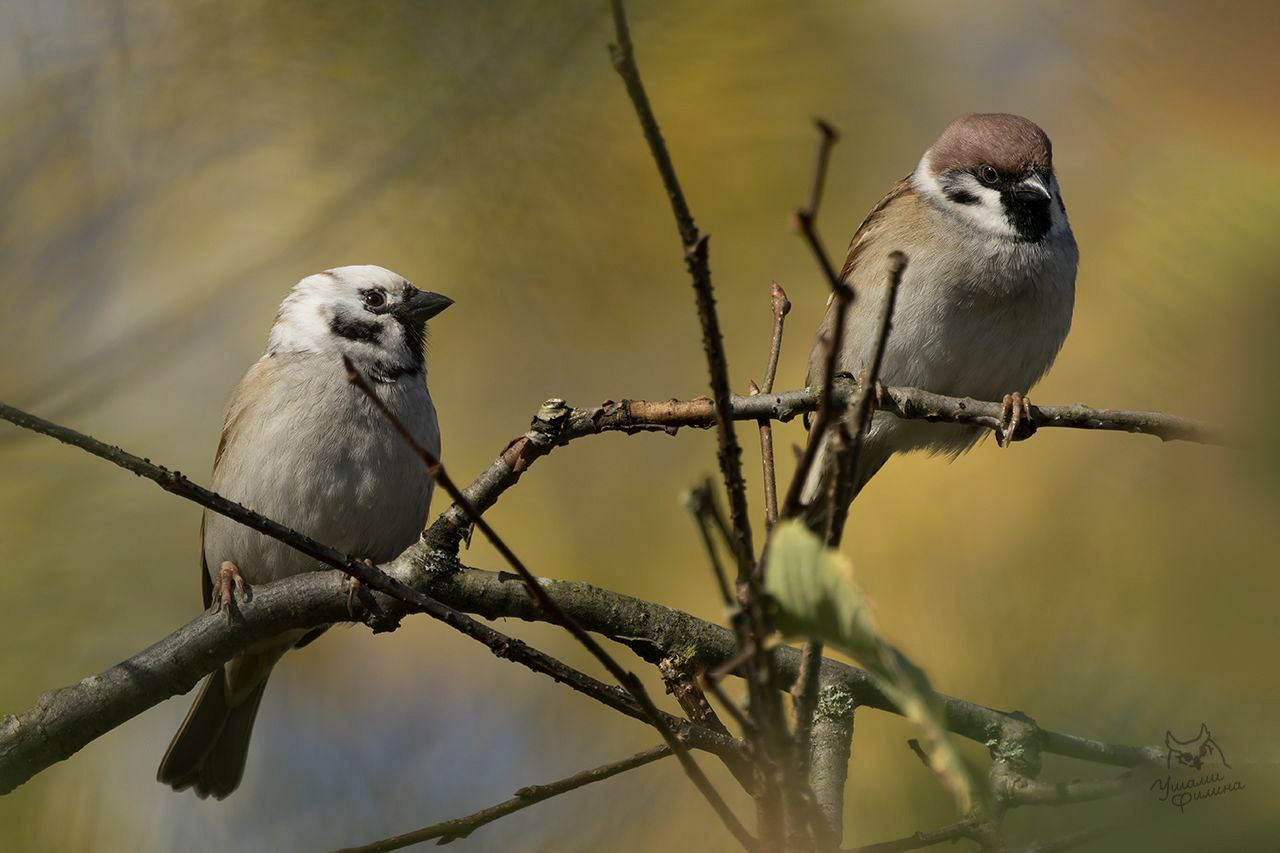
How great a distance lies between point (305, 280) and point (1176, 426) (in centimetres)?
339

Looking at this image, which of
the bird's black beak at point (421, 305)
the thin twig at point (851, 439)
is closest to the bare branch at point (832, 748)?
the thin twig at point (851, 439)

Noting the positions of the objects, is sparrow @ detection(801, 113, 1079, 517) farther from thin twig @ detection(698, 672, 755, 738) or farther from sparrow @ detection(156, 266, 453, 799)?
thin twig @ detection(698, 672, 755, 738)

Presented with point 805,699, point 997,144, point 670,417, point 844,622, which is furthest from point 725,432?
point 997,144

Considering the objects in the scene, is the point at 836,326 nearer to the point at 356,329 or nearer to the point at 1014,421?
the point at 1014,421

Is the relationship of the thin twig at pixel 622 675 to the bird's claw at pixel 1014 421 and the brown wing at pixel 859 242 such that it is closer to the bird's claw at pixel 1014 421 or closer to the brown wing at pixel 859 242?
the bird's claw at pixel 1014 421

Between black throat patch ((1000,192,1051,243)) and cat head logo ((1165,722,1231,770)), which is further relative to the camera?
black throat patch ((1000,192,1051,243))

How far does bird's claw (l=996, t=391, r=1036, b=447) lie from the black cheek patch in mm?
1961

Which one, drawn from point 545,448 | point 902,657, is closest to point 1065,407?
point 545,448

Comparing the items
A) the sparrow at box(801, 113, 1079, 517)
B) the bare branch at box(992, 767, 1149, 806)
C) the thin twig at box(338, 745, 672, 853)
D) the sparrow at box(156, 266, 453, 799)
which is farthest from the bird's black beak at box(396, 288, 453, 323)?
the bare branch at box(992, 767, 1149, 806)

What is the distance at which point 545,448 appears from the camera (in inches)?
81.9

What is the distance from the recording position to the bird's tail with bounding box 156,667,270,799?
11.1 ft

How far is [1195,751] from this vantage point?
70cm

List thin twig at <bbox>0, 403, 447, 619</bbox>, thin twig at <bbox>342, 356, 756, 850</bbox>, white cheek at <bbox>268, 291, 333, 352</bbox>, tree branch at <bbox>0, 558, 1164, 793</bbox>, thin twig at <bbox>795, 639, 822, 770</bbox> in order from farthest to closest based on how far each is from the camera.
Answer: white cheek at <bbox>268, 291, 333, 352</bbox>
tree branch at <bbox>0, 558, 1164, 793</bbox>
thin twig at <bbox>0, 403, 447, 619</bbox>
thin twig at <bbox>342, 356, 756, 850</bbox>
thin twig at <bbox>795, 639, 822, 770</bbox>

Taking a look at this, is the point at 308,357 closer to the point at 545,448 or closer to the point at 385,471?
the point at 385,471
